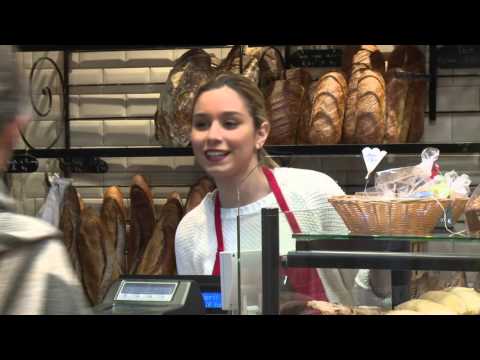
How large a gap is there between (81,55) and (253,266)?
217 cm

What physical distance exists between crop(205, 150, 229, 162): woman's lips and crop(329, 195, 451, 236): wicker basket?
54 centimetres

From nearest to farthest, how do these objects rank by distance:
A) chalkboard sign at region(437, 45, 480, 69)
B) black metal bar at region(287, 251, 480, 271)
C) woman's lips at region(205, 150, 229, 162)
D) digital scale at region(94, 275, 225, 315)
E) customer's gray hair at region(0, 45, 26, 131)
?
customer's gray hair at region(0, 45, 26, 131) → digital scale at region(94, 275, 225, 315) → black metal bar at region(287, 251, 480, 271) → woman's lips at region(205, 150, 229, 162) → chalkboard sign at region(437, 45, 480, 69)

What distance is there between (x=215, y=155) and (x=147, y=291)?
2.28ft

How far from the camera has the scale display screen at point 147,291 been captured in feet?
4.39

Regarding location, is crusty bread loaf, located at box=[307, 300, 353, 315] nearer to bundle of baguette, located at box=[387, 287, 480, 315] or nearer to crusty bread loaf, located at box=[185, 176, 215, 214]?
bundle of baguette, located at box=[387, 287, 480, 315]

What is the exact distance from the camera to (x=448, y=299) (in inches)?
59.9

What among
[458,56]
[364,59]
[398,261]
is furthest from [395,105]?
[398,261]

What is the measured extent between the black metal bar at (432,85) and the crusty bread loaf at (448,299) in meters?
1.63

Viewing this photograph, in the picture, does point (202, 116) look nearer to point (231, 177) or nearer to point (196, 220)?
point (231, 177)

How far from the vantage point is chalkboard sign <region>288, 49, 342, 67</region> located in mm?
3170

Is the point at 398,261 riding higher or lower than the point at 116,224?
higher

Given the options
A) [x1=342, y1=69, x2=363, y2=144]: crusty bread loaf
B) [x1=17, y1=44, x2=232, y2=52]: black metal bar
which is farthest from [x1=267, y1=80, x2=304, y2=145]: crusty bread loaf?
[x1=17, y1=44, x2=232, y2=52]: black metal bar
